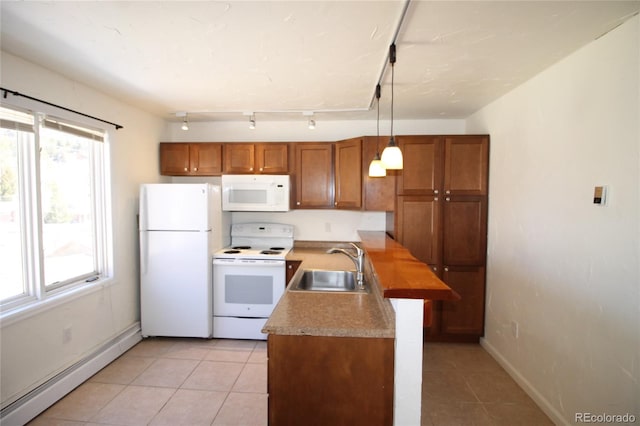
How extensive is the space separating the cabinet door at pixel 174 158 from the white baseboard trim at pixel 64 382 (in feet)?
5.79

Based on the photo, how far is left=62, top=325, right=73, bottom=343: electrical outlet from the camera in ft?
7.40

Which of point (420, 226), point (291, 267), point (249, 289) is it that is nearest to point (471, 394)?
point (420, 226)

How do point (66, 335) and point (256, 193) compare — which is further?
point (256, 193)

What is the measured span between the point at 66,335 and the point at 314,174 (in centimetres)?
263

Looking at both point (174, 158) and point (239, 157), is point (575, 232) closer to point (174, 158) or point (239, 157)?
point (239, 157)

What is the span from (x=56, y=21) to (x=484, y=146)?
335cm

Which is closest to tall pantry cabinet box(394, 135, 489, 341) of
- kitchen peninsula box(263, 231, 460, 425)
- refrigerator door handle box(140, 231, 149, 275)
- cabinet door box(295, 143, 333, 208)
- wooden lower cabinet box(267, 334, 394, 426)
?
cabinet door box(295, 143, 333, 208)

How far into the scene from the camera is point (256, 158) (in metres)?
3.40

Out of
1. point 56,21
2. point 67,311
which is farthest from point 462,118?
point 67,311

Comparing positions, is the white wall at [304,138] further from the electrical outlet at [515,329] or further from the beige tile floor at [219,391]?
the electrical outlet at [515,329]

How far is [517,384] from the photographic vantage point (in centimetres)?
238

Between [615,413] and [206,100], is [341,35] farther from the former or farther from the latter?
[615,413]

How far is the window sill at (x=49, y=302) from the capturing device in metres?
1.88

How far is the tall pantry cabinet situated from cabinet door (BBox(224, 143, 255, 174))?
1680mm
